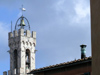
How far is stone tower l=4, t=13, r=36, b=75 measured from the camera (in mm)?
66938

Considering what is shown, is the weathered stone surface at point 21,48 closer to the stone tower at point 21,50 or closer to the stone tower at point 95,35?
the stone tower at point 21,50

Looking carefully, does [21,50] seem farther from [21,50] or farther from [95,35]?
[95,35]

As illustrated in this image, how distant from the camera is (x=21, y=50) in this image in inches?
2662

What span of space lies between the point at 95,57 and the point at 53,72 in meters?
11.5

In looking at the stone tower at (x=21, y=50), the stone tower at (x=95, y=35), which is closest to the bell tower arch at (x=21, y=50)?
the stone tower at (x=21, y=50)

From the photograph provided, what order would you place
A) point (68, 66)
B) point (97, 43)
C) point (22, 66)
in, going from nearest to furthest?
point (97, 43) < point (68, 66) < point (22, 66)

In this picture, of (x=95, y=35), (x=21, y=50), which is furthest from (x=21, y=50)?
(x=95, y=35)

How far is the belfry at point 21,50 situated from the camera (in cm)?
6700

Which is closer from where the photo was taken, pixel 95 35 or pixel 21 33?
pixel 95 35

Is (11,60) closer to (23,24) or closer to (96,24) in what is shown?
(23,24)

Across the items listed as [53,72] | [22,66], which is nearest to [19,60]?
[22,66]

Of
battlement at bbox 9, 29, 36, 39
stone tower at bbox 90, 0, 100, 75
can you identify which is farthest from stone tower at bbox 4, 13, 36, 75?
stone tower at bbox 90, 0, 100, 75

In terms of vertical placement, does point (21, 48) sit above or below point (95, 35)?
above

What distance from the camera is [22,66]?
66750 millimetres
